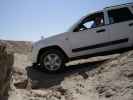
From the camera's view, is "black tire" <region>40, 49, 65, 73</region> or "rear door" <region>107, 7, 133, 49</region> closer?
"rear door" <region>107, 7, 133, 49</region>

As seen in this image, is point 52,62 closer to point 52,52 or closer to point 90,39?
point 52,52

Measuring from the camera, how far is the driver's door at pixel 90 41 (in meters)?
8.51

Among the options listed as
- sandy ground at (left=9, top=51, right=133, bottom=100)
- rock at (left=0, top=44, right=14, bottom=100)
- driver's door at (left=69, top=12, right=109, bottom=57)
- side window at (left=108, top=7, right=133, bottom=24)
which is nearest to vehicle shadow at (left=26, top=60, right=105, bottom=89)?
sandy ground at (left=9, top=51, right=133, bottom=100)

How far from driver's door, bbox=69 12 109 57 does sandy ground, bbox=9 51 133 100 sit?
1.79 feet

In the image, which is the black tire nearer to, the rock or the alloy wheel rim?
the alloy wheel rim

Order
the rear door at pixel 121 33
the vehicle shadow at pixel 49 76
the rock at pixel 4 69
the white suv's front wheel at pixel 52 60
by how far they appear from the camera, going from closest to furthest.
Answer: the rock at pixel 4 69 → the vehicle shadow at pixel 49 76 → the rear door at pixel 121 33 → the white suv's front wheel at pixel 52 60

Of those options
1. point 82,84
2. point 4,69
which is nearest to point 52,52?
point 82,84

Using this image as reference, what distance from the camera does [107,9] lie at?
29.4 feet

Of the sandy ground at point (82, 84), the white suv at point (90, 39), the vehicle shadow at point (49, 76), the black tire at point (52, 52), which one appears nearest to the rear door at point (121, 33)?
the white suv at point (90, 39)

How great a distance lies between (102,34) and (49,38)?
154 cm

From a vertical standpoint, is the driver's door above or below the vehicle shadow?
above

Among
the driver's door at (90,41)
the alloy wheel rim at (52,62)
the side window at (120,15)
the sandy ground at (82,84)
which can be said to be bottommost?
the sandy ground at (82,84)

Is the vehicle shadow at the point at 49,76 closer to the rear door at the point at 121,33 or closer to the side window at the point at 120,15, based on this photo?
the rear door at the point at 121,33

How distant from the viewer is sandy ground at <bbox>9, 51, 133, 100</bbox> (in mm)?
5910
